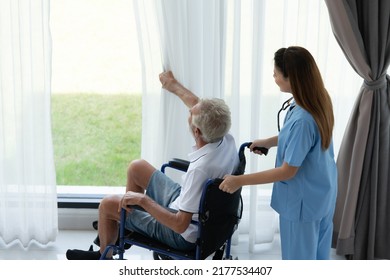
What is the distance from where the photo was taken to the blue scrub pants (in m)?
2.71

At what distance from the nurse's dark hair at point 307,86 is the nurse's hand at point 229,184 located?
1.38 ft

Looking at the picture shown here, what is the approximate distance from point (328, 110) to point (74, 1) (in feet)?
15.8

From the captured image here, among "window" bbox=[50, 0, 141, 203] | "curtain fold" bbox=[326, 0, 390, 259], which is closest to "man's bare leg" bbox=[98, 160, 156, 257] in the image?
"curtain fold" bbox=[326, 0, 390, 259]

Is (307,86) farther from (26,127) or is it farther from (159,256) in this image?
(26,127)

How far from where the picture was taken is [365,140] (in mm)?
3201

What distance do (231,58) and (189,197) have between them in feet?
3.17

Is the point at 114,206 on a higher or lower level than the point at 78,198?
higher

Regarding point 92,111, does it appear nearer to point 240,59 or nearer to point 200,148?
point 240,59

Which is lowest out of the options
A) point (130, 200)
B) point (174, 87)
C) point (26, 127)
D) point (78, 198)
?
point (78, 198)

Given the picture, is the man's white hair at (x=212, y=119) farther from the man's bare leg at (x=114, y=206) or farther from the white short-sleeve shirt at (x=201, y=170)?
the man's bare leg at (x=114, y=206)

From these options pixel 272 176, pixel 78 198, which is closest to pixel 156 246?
pixel 272 176

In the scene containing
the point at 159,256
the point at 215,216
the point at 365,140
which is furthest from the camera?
the point at 365,140

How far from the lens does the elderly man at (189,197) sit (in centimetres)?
261

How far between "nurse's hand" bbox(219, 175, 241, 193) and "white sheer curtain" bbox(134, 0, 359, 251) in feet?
2.53
